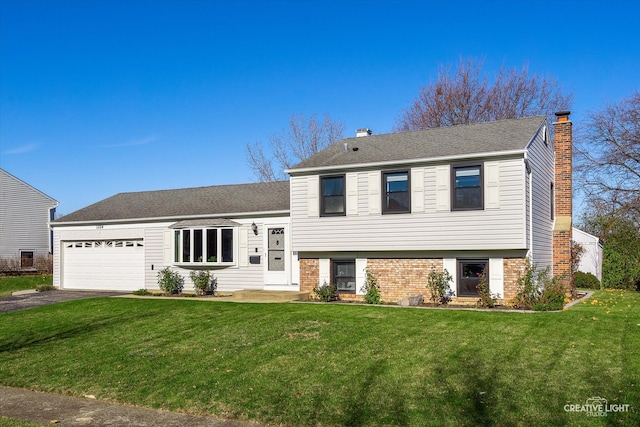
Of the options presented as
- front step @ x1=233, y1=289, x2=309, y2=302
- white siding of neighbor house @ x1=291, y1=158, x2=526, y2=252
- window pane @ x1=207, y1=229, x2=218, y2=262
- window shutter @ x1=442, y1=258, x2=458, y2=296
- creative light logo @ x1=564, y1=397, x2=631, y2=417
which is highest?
white siding of neighbor house @ x1=291, y1=158, x2=526, y2=252

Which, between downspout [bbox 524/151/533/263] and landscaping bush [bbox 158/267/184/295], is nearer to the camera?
downspout [bbox 524/151/533/263]

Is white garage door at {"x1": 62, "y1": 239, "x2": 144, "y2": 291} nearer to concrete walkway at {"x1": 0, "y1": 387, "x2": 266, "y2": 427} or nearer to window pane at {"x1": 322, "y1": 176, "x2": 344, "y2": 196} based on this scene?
window pane at {"x1": 322, "y1": 176, "x2": 344, "y2": 196}

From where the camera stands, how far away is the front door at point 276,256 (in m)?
20.2

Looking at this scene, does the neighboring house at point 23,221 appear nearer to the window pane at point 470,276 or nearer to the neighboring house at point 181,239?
the neighboring house at point 181,239

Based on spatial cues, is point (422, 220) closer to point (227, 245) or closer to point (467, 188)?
point (467, 188)

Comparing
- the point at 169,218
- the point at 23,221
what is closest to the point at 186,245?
the point at 169,218

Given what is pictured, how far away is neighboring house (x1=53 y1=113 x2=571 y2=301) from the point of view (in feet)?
53.2

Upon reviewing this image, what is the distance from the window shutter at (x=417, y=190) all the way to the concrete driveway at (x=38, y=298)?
1192cm

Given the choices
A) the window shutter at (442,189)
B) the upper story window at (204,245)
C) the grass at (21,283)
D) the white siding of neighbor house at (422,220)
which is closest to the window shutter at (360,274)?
the white siding of neighbor house at (422,220)

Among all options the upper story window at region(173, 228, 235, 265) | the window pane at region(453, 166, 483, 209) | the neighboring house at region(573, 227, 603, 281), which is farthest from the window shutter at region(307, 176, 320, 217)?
the neighboring house at region(573, 227, 603, 281)

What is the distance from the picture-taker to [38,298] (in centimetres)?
2131

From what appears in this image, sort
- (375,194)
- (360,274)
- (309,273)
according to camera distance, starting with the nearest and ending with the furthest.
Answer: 1. (375,194)
2. (360,274)
3. (309,273)

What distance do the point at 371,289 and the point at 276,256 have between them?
432cm

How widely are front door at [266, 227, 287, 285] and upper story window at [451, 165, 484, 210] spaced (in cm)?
655
